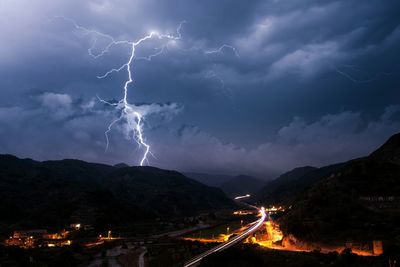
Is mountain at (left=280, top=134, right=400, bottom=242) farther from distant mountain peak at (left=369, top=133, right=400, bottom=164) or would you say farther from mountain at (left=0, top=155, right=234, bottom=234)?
mountain at (left=0, top=155, right=234, bottom=234)

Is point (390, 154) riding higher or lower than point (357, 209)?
higher

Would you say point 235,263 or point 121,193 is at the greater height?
point 121,193

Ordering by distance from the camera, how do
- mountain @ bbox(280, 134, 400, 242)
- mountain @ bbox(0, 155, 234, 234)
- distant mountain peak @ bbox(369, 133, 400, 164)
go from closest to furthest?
mountain @ bbox(280, 134, 400, 242)
distant mountain peak @ bbox(369, 133, 400, 164)
mountain @ bbox(0, 155, 234, 234)

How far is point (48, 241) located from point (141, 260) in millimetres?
31418

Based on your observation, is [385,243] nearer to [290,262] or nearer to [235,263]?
[290,262]

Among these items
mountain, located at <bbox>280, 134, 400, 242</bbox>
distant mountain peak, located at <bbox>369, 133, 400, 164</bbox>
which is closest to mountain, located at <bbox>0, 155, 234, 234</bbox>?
mountain, located at <bbox>280, 134, 400, 242</bbox>

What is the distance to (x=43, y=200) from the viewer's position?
12588cm

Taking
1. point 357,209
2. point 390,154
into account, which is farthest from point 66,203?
point 357,209

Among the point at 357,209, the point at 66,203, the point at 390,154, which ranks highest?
the point at 390,154

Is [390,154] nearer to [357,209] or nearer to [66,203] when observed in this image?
[357,209]

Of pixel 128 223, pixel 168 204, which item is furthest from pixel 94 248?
pixel 168 204

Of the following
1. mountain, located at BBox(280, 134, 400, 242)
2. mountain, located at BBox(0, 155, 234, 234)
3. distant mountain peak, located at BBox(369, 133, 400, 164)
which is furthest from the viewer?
mountain, located at BBox(0, 155, 234, 234)

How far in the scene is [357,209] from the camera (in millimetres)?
47062

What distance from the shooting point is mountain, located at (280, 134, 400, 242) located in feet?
136
